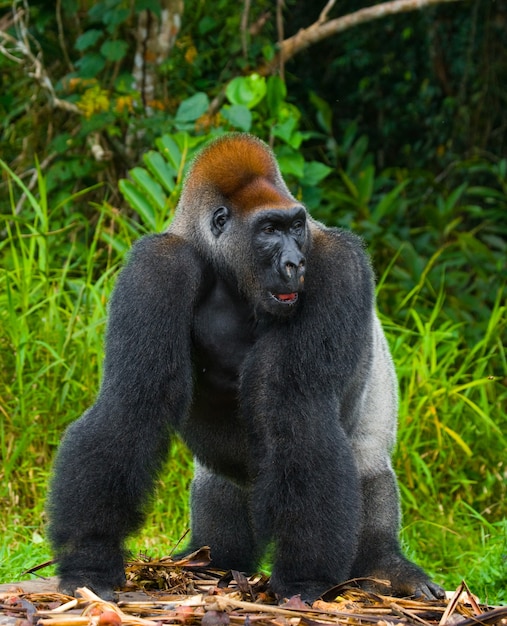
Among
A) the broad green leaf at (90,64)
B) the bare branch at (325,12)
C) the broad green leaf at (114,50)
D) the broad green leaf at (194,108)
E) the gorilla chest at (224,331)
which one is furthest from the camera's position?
the bare branch at (325,12)

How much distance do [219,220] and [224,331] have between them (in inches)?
13.1

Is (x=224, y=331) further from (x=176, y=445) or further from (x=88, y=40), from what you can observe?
(x=88, y=40)

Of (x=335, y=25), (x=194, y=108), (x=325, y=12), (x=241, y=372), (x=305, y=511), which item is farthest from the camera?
(x=335, y=25)

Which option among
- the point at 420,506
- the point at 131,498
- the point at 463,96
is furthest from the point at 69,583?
the point at 463,96

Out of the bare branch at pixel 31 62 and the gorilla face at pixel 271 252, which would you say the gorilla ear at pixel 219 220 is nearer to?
the gorilla face at pixel 271 252

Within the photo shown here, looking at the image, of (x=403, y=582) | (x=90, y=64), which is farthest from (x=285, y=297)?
(x=90, y=64)

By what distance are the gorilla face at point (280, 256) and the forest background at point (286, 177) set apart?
4.79ft

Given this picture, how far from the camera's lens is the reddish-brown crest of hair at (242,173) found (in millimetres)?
3004

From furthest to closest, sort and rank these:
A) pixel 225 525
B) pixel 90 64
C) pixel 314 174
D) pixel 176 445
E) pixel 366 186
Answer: pixel 366 186
pixel 90 64
pixel 314 174
pixel 176 445
pixel 225 525

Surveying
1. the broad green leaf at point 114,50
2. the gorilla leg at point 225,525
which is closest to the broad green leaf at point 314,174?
the broad green leaf at point 114,50

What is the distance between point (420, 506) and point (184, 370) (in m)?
2.35

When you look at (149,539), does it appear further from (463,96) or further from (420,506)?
(463,96)

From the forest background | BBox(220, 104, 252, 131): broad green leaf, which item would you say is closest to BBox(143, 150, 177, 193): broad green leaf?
the forest background

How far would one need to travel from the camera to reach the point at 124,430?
9.43 feet
